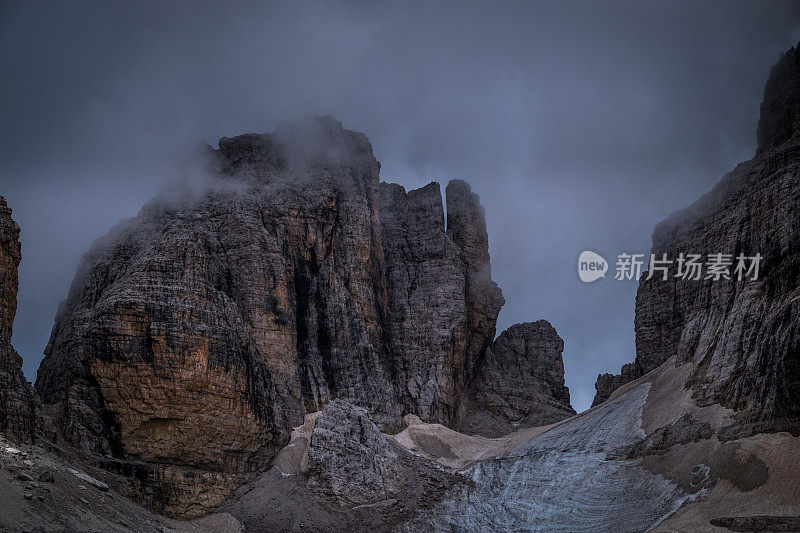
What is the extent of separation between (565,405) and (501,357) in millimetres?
10251

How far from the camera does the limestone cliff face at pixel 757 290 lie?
2094 inches

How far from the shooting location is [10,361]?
48.8 metres

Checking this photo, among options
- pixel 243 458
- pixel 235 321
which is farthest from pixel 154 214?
pixel 243 458

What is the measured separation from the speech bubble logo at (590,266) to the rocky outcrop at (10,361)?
45.0 m

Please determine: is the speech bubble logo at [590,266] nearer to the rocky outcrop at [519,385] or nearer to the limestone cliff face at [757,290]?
the limestone cliff face at [757,290]

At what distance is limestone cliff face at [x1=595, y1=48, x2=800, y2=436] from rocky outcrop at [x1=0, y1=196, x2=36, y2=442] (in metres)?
46.4

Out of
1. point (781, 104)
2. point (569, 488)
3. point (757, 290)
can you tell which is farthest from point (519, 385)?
point (781, 104)

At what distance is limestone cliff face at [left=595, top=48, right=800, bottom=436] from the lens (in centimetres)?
A: 5319

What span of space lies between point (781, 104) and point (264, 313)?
5225 centimetres

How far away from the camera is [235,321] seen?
72.9m

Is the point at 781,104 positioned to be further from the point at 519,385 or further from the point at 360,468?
the point at 360,468

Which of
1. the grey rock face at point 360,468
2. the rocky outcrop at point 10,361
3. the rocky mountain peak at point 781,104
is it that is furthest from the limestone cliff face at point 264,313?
the rocky mountain peak at point 781,104

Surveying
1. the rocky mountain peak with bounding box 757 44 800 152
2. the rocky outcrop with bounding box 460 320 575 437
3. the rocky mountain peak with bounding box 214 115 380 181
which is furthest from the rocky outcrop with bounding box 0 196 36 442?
the rocky mountain peak with bounding box 757 44 800 152

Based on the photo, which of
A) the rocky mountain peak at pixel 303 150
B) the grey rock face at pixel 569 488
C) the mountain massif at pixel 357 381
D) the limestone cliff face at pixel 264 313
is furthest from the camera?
the rocky mountain peak at pixel 303 150
